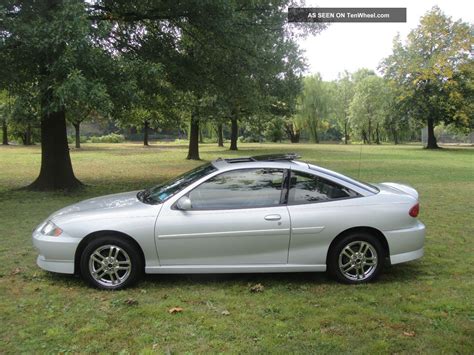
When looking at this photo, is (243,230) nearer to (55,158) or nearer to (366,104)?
(55,158)

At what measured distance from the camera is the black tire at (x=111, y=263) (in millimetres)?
5039

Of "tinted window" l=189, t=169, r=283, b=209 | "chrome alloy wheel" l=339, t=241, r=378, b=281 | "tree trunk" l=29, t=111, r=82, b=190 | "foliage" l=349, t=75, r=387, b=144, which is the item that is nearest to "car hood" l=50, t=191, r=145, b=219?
"tinted window" l=189, t=169, r=283, b=209

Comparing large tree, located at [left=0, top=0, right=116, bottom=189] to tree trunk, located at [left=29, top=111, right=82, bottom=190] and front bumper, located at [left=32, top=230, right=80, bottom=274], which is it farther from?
front bumper, located at [left=32, top=230, right=80, bottom=274]

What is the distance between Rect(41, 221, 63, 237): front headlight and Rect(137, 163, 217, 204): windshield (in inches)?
39.7

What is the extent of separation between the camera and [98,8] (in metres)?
12.0

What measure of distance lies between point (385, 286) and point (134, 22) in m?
11.2

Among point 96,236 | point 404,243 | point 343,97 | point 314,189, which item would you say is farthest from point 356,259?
point 343,97

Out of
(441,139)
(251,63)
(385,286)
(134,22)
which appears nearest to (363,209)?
(385,286)

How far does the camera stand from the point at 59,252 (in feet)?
16.7

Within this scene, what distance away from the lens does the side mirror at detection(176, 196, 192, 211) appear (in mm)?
5105

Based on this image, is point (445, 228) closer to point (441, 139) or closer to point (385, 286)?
point (385, 286)

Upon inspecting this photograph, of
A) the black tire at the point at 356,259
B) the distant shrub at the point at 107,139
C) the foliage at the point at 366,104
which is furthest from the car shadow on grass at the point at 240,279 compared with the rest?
the distant shrub at the point at 107,139

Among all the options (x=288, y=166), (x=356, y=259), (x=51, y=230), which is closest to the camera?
(x=51, y=230)

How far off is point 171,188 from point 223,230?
0.95 m
